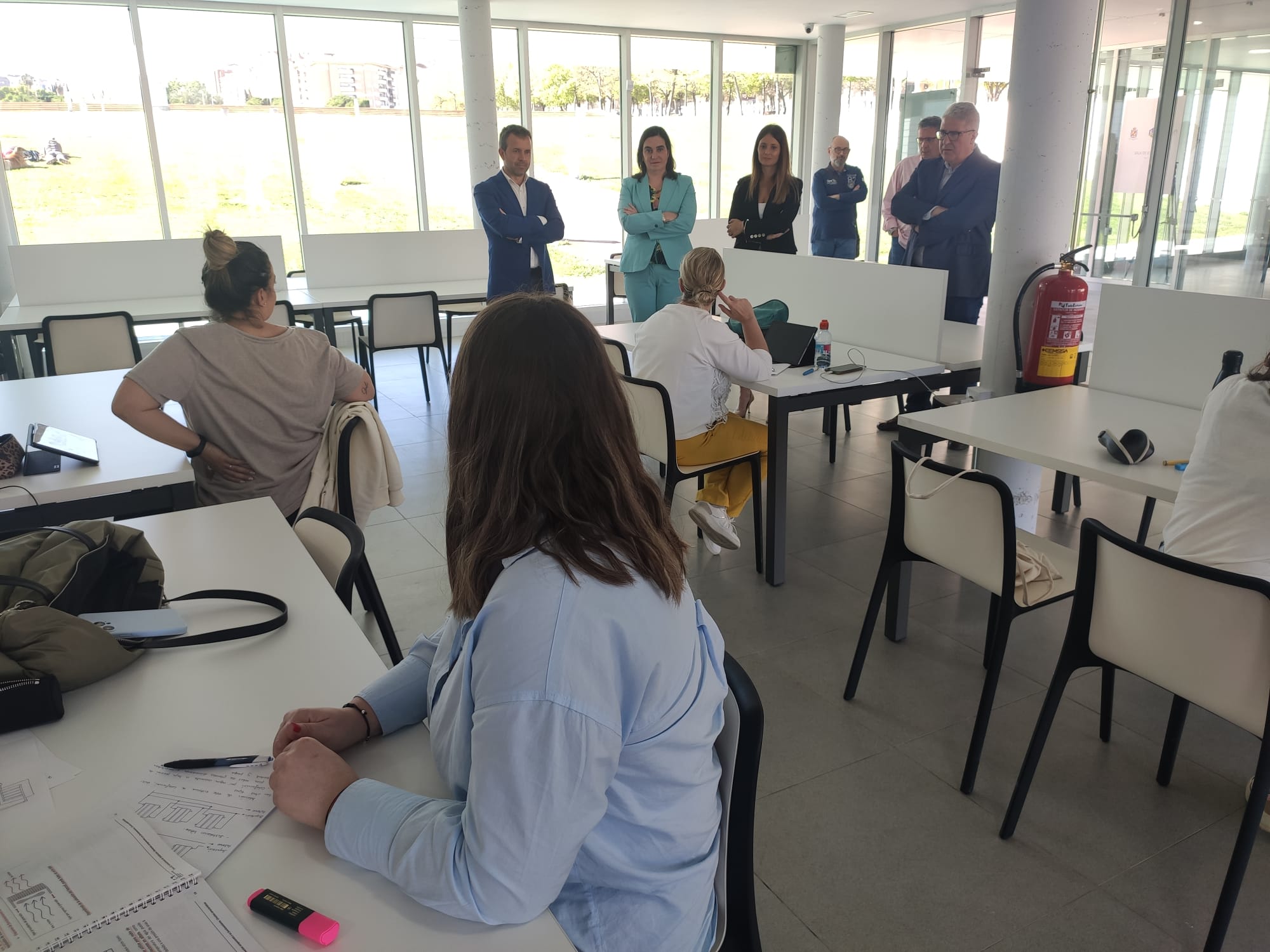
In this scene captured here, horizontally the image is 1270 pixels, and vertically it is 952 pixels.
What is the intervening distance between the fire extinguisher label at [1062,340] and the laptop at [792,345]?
2.69ft

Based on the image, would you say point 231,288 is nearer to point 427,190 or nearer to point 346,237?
point 346,237

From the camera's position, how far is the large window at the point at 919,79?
8.75 m

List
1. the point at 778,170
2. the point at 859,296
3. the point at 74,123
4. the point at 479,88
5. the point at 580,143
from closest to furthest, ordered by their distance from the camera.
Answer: the point at 859,296 → the point at 778,170 → the point at 74,123 → the point at 479,88 → the point at 580,143

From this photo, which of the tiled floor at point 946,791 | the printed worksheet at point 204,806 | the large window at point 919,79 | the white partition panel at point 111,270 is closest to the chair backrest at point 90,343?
the white partition panel at point 111,270

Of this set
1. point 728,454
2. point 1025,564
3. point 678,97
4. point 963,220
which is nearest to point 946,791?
point 1025,564

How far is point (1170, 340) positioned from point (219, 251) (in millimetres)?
2831

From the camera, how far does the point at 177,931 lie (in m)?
0.87

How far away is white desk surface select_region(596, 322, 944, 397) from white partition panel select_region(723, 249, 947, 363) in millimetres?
70

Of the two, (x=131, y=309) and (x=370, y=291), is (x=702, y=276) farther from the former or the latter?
(x=131, y=309)

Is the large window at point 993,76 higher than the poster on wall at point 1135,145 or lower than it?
A: higher

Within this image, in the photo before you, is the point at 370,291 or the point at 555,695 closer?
the point at 555,695

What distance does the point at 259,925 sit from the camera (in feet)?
A: 2.90

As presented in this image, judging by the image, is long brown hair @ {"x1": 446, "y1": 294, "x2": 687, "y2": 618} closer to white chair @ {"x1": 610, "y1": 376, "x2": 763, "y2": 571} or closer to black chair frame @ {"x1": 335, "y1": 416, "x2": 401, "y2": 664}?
black chair frame @ {"x1": 335, "y1": 416, "x2": 401, "y2": 664}

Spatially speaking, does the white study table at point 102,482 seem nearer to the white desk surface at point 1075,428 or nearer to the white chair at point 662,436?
the white chair at point 662,436
